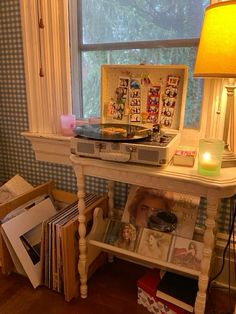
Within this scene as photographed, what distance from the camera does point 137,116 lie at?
56.1 inches

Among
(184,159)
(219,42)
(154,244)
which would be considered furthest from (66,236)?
(219,42)

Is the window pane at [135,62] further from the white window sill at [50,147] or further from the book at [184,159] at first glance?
the book at [184,159]

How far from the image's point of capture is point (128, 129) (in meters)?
1.27

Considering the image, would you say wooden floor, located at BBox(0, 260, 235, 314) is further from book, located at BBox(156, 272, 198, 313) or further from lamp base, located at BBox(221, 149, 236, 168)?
lamp base, located at BBox(221, 149, 236, 168)

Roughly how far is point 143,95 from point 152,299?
98 cm

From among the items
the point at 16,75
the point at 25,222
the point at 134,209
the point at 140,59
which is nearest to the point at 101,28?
the point at 140,59

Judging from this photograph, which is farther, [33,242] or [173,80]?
[33,242]

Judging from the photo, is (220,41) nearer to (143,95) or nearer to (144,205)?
(143,95)

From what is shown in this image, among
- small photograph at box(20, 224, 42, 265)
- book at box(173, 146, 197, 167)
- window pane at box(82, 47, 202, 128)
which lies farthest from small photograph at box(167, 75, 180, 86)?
small photograph at box(20, 224, 42, 265)

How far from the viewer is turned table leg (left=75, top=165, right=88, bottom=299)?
129 cm

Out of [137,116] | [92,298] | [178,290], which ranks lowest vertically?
[92,298]

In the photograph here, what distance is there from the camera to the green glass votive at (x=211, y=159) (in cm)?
104

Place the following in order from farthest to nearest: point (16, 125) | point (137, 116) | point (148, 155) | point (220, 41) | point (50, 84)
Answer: point (16, 125)
point (50, 84)
point (137, 116)
point (148, 155)
point (220, 41)

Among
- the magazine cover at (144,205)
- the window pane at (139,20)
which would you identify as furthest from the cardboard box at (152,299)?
the window pane at (139,20)
